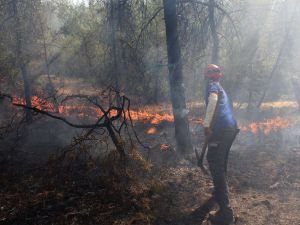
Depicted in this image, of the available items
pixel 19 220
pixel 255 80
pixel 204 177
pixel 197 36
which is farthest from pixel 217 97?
pixel 255 80

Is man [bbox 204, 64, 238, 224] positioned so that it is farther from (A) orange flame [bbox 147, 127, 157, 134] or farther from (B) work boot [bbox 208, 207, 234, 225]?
(A) orange flame [bbox 147, 127, 157, 134]

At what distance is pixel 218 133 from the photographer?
607 centimetres

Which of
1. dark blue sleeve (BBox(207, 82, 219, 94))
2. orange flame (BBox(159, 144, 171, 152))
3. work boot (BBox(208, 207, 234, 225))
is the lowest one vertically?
work boot (BBox(208, 207, 234, 225))

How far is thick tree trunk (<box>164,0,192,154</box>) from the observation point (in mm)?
9062

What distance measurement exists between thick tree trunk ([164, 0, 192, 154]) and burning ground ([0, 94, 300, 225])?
45 cm

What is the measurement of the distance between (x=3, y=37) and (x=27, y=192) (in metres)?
9.66

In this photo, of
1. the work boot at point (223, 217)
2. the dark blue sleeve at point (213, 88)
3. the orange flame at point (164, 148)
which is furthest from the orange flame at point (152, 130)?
the work boot at point (223, 217)

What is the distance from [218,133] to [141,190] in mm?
1733

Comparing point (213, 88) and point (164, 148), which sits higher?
point (213, 88)

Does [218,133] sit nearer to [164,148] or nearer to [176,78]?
[176,78]

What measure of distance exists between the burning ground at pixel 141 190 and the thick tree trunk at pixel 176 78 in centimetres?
45

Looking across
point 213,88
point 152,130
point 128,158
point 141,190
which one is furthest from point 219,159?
point 152,130

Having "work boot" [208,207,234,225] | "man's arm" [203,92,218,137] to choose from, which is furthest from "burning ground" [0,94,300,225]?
"man's arm" [203,92,218,137]

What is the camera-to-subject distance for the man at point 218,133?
590 centimetres
